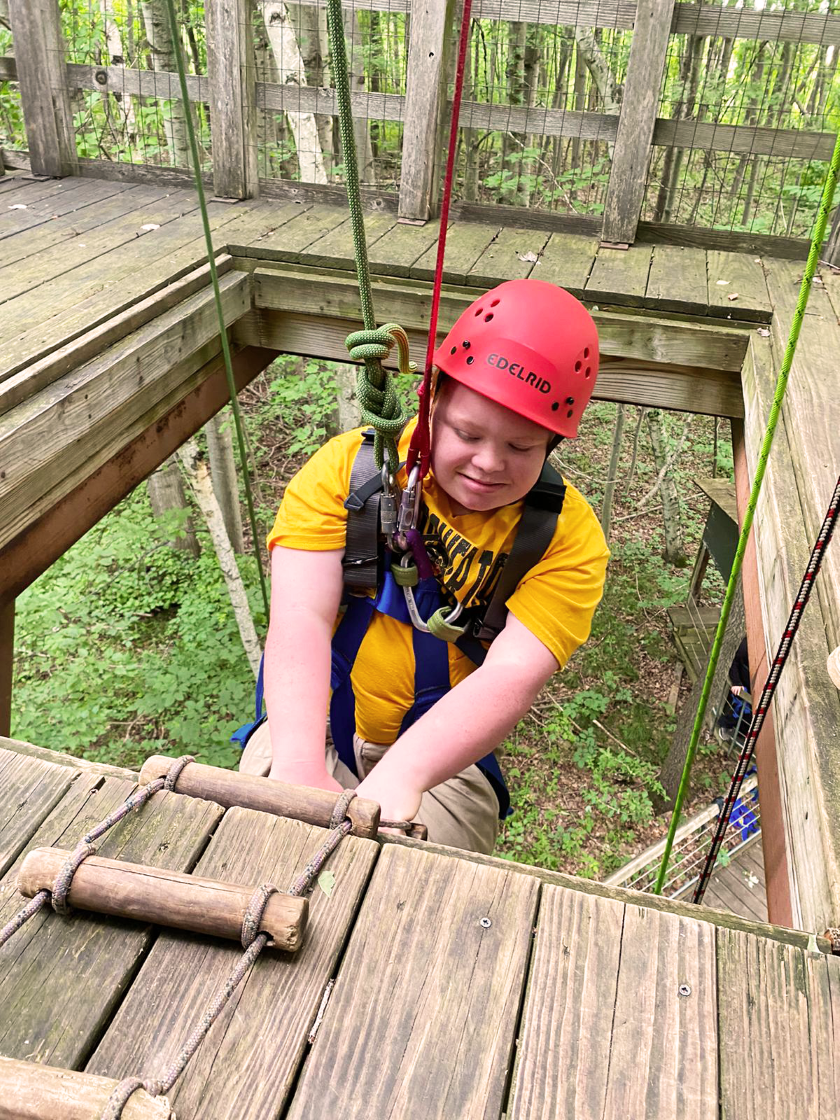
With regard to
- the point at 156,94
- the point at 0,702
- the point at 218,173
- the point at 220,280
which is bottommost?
the point at 0,702

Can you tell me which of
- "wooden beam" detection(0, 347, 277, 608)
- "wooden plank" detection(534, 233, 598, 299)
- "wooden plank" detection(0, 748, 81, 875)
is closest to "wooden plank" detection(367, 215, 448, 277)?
"wooden plank" detection(534, 233, 598, 299)

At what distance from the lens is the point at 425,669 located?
190 cm

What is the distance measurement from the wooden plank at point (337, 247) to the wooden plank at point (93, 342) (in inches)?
16.9

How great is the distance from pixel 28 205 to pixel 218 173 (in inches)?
38.6

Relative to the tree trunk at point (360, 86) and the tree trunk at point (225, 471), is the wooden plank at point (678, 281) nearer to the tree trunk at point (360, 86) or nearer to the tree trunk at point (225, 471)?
the tree trunk at point (225, 471)

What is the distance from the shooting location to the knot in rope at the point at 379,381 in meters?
1.48

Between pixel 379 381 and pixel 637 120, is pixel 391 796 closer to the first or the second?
pixel 379 381

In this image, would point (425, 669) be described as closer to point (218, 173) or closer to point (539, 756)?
point (218, 173)

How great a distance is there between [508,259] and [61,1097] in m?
3.36

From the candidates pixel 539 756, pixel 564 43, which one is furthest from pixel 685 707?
pixel 564 43

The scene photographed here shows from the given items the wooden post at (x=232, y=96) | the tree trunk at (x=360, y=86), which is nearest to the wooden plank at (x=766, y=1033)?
the wooden post at (x=232, y=96)

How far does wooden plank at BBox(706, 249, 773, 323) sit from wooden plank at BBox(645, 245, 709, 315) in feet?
0.14

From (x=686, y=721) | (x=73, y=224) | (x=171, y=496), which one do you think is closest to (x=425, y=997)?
(x=73, y=224)

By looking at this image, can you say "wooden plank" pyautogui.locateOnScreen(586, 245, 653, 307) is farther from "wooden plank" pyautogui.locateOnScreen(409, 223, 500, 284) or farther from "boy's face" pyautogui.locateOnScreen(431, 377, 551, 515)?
"boy's face" pyautogui.locateOnScreen(431, 377, 551, 515)
